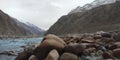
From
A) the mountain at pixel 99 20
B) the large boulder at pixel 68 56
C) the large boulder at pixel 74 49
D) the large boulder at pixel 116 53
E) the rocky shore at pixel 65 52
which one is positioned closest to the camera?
the large boulder at pixel 68 56

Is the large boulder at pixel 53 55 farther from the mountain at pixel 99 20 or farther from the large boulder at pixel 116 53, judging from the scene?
the mountain at pixel 99 20

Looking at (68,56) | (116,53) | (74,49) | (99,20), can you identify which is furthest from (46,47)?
(99,20)

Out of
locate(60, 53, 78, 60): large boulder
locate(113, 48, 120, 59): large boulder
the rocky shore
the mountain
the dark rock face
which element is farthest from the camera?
the mountain

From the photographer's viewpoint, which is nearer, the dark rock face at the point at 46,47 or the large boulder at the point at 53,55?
the large boulder at the point at 53,55

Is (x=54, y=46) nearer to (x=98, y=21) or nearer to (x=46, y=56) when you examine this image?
(x=46, y=56)

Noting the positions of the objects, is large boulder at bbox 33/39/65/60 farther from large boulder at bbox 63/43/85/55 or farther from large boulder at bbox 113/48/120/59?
large boulder at bbox 113/48/120/59

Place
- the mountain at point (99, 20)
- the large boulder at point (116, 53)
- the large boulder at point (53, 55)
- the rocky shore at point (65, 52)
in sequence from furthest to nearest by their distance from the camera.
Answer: the mountain at point (99, 20), the large boulder at point (116, 53), the rocky shore at point (65, 52), the large boulder at point (53, 55)

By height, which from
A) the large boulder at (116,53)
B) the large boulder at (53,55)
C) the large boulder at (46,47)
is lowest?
the large boulder at (116,53)

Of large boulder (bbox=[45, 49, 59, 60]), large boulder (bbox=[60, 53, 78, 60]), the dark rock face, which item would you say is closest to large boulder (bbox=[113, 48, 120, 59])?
large boulder (bbox=[60, 53, 78, 60])

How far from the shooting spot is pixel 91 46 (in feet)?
83.5

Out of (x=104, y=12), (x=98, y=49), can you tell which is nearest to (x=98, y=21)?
(x=104, y=12)

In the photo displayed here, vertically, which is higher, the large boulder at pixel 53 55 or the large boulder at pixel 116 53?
the large boulder at pixel 53 55

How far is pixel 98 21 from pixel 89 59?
156978 millimetres

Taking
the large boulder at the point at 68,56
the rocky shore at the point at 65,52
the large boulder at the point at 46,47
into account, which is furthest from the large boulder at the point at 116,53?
the large boulder at the point at 46,47
